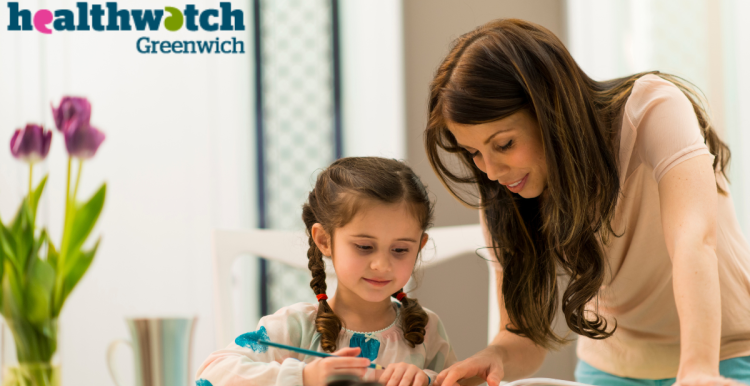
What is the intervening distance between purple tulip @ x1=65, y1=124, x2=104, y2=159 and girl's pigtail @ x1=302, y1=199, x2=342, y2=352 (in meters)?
0.35

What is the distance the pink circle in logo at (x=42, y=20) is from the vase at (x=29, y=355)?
1075 millimetres

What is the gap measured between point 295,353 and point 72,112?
51cm

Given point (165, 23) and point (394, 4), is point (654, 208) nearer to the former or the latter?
point (394, 4)

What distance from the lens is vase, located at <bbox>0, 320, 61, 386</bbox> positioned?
36.2 inches

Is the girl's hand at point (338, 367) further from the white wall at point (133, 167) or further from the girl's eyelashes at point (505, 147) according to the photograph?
the white wall at point (133, 167)

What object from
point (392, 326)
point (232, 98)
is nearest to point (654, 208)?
point (392, 326)

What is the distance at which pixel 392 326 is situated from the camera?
985 millimetres

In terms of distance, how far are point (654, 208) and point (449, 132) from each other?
34 cm

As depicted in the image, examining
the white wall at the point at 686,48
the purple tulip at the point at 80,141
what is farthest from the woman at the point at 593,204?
the white wall at the point at 686,48

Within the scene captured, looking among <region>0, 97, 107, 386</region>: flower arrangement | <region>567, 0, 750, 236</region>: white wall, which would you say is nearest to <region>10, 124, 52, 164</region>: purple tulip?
<region>0, 97, 107, 386</region>: flower arrangement

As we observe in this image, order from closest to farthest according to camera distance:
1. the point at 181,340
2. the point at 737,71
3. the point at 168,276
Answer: the point at 181,340
the point at 737,71
the point at 168,276

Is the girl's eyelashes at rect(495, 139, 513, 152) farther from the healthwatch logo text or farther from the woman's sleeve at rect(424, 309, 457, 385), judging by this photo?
the healthwatch logo text

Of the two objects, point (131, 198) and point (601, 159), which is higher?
point (601, 159)

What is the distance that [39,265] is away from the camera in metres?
0.98
